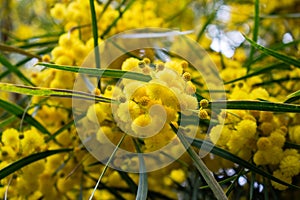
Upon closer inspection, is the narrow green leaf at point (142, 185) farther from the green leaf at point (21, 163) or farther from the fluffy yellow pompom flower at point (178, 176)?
the fluffy yellow pompom flower at point (178, 176)

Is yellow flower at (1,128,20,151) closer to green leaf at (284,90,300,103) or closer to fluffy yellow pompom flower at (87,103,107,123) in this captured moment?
fluffy yellow pompom flower at (87,103,107,123)

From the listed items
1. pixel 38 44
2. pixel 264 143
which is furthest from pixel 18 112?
pixel 264 143

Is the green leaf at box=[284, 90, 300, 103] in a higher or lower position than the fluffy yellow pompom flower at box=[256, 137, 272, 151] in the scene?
higher

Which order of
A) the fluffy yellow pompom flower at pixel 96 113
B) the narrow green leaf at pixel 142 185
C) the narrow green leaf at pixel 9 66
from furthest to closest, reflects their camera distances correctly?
the narrow green leaf at pixel 9 66 < the fluffy yellow pompom flower at pixel 96 113 < the narrow green leaf at pixel 142 185

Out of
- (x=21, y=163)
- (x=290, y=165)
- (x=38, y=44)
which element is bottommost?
(x=21, y=163)

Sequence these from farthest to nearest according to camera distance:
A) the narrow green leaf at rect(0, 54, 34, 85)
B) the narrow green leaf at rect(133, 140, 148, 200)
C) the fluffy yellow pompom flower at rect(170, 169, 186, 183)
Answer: the fluffy yellow pompom flower at rect(170, 169, 186, 183)
the narrow green leaf at rect(0, 54, 34, 85)
the narrow green leaf at rect(133, 140, 148, 200)

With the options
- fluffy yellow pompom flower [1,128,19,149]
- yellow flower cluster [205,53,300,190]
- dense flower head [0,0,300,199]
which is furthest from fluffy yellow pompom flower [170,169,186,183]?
fluffy yellow pompom flower [1,128,19,149]

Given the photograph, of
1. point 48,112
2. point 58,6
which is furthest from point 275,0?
point 48,112

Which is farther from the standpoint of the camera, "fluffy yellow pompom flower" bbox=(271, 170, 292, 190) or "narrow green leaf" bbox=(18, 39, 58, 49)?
"narrow green leaf" bbox=(18, 39, 58, 49)

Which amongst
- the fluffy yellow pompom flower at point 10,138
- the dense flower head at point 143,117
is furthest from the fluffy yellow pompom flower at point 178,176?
the fluffy yellow pompom flower at point 10,138

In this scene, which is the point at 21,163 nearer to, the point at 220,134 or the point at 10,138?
the point at 10,138

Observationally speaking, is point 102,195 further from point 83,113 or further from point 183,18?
point 183,18
